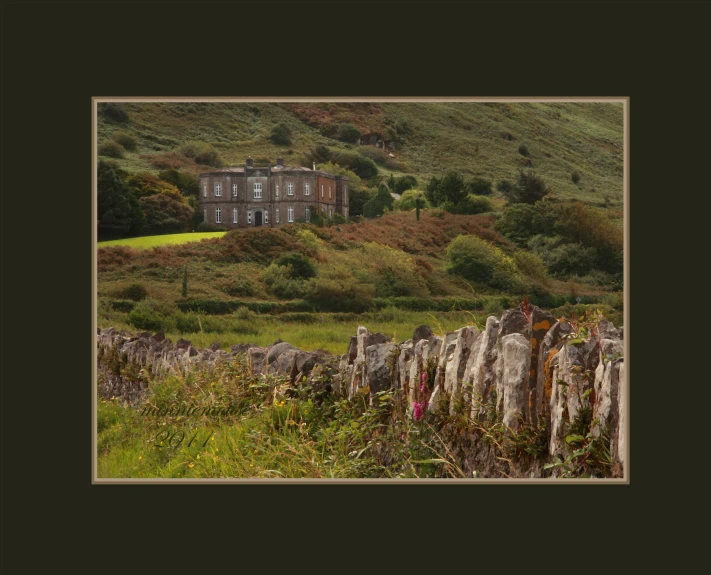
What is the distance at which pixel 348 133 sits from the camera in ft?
32.5

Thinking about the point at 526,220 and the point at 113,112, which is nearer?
the point at 113,112

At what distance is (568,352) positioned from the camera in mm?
8039

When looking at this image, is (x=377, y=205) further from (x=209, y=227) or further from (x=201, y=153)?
(x=201, y=153)

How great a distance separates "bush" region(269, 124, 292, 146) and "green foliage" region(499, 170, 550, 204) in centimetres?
225

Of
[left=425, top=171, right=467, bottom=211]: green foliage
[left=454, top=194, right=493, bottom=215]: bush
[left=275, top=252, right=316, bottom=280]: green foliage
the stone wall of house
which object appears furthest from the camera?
[left=425, top=171, right=467, bottom=211]: green foliage

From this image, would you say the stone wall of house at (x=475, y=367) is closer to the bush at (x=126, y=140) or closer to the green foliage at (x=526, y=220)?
the green foliage at (x=526, y=220)

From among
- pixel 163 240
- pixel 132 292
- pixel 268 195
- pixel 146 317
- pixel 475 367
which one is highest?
pixel 268 195

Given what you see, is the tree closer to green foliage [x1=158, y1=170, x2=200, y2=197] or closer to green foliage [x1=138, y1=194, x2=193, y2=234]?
green foliage [x1=138, y1=194, x2=193, y2=234]

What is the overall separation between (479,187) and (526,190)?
1.57ft

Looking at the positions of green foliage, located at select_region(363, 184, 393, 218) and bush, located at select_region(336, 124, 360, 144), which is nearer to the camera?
bush, located at select_region(336, 124, 360, 144)

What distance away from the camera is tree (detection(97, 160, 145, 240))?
963 centimetres

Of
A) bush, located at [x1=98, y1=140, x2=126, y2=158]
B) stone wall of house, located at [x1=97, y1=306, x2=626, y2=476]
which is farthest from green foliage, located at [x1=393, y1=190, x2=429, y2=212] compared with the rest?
bush, located at [x1=98, y1=140, x2=126, y2=158]

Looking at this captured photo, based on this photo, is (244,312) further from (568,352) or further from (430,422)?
(568,352)

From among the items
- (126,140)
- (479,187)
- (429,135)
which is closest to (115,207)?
(126,140)
